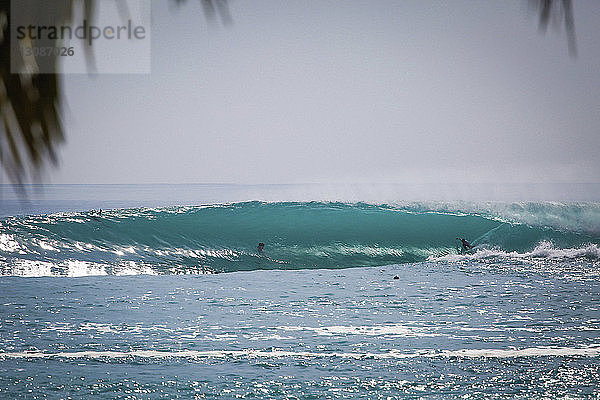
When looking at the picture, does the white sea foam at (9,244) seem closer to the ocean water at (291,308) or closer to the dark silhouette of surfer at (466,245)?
the ocean water at (291,308)

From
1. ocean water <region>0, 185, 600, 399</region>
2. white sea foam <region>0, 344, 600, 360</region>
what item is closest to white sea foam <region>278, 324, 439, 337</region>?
ocean water <region>0, 185, 600, 399</region>

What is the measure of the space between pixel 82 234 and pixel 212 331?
4.86 meters

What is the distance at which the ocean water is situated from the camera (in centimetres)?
275

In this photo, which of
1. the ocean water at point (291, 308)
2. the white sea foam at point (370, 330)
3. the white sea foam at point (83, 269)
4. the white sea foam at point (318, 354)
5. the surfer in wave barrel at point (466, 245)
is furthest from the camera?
the surfer in wave barrel at point (466, 245)

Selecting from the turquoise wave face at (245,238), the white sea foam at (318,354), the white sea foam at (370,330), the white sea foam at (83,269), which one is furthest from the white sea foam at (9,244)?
the white sea foam at (370,330)

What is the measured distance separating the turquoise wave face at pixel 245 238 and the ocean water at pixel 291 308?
0.12ft

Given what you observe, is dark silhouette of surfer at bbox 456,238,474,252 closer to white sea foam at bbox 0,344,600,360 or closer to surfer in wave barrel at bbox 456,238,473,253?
surfer in wave barrel at bbox 456,238,473,253

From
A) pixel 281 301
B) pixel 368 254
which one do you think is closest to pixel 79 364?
pixel 281 301

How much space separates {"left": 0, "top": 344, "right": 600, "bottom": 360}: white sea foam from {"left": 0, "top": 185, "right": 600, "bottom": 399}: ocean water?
16 millimetres

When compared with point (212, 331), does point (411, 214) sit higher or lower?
higher

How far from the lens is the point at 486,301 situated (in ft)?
15.1

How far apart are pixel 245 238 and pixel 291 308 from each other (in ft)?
14.8

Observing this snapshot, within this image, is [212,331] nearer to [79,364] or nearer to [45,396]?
[79,364]

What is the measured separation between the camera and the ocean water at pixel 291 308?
2.75 metres
